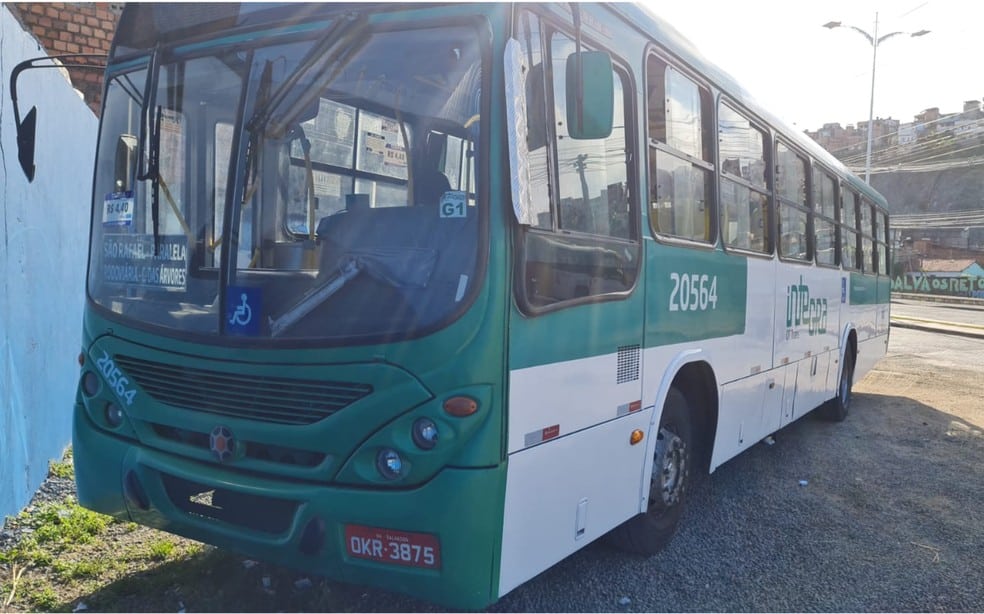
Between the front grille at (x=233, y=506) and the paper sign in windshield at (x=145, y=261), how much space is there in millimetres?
887

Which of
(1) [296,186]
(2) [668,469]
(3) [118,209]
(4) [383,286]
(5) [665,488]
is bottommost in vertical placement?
(5) [665,488]

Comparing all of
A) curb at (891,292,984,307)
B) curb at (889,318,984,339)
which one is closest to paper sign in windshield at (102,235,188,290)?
curb at (889,318,984,339)

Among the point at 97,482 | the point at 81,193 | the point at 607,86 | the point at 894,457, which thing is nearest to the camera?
the point at 607,86

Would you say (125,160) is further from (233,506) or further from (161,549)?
(161,549)

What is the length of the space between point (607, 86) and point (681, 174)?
1627 mm

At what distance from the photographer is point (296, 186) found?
365 cm

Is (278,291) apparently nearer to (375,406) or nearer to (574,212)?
(375,406)

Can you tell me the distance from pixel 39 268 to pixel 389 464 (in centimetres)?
372

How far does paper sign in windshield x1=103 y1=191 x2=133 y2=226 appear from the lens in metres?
3.82

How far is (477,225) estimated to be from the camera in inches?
119

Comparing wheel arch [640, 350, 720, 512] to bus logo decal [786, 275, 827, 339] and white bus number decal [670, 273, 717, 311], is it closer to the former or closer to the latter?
white bus number decal [670, 273, 717, 311]

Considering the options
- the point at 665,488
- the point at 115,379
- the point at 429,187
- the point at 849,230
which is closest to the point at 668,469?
the point at 665,488

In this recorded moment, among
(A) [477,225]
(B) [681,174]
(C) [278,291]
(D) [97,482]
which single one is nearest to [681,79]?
(B) [681,174]

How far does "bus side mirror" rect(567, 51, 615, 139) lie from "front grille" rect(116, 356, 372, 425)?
1.31m
